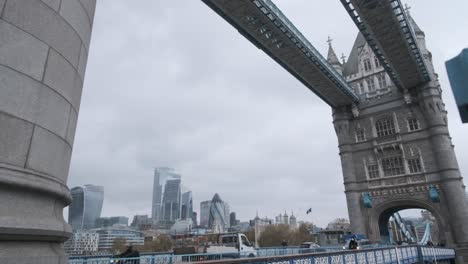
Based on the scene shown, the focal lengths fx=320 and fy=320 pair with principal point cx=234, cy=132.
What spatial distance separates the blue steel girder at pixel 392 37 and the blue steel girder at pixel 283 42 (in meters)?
5.18

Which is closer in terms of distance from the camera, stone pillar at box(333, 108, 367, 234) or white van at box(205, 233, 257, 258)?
white van at box(205, 233, 257, 258)

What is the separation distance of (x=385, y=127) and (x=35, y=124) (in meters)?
42.3

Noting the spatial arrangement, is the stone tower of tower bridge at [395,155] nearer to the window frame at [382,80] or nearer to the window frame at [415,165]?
the window frame at [415,165]

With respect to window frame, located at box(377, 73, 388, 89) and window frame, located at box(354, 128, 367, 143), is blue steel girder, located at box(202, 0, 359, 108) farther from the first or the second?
window frame, located at box(354, 128, 367, 143)

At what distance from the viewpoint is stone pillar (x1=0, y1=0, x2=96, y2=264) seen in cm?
409

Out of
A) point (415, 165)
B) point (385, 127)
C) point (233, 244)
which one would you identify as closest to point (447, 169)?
point (415, 165)

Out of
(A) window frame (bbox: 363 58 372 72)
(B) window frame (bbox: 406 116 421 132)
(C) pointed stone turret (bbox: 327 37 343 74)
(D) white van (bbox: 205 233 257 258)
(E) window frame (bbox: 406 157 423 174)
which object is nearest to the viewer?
(D) white van (bbox: 205 233 257 258)

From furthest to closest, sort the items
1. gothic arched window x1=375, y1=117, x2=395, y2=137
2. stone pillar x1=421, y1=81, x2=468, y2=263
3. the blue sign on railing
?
gothic arched window x1=375, y1=117, x2=395, y2=137 → stone pillar x1=421, y1=81, x2=468, y2=263 → the blue sign on railing

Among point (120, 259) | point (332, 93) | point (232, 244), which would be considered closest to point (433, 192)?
point (332, 93)

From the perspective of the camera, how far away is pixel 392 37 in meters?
31.3

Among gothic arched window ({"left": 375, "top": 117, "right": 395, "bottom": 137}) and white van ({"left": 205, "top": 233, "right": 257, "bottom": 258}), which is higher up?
gothic arched window ({"left": 375, "top": 117, "right": 395, "bottom": 137})

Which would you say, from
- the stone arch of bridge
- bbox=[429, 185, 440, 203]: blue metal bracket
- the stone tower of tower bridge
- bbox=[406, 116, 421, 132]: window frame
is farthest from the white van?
bbox=[406, 116, 421, 132]: window frame

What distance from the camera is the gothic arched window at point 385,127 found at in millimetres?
39969

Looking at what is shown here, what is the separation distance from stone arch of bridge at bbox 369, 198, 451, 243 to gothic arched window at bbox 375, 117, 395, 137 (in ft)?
27.5
